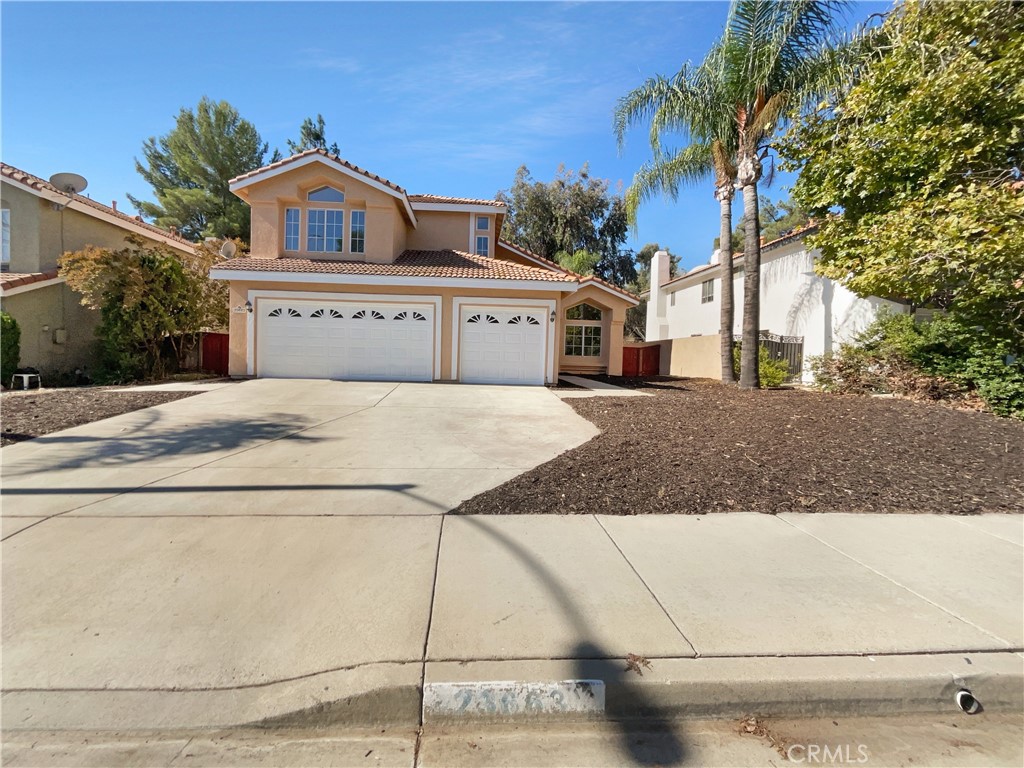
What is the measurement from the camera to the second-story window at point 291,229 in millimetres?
15711

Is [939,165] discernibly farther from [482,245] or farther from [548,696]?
[482,245]

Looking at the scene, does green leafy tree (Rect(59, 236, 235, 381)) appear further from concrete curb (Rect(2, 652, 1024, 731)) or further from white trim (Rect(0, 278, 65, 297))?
concrete curb (Rect(2, 652, 1024, 731))

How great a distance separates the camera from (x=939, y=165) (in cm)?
871

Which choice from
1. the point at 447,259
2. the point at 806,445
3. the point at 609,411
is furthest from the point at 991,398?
the point at 447,259

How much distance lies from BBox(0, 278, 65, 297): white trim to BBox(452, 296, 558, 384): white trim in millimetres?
12207

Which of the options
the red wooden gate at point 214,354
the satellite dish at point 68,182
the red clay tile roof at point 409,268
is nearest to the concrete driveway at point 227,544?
the red clay tile roof at point 409,268

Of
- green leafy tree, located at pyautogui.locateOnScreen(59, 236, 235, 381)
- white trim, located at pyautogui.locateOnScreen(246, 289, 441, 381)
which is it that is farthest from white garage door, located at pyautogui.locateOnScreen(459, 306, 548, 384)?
green leafy tree, located at pyautogui.locateOnScreen(59, 236, 235, 381)

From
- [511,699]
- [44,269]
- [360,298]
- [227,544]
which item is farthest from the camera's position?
[44,269]

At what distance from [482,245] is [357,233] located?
16.1 ft

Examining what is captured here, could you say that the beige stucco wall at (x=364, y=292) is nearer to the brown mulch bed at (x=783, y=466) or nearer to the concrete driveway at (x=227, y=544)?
the brown mulch bed at (x=783, y=466)

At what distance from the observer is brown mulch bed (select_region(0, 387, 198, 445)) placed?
748 centimetres

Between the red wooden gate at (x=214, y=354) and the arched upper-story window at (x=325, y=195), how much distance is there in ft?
20.4

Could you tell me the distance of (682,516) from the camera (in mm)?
4820

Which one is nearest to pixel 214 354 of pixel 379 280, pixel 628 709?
pixel 379 280
